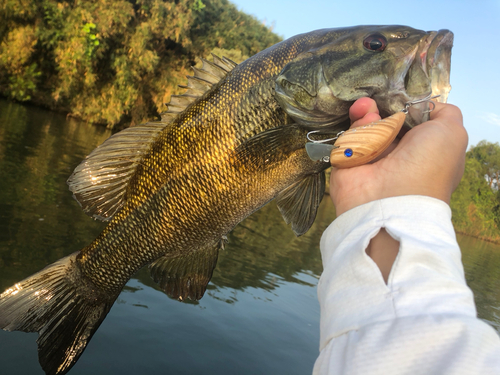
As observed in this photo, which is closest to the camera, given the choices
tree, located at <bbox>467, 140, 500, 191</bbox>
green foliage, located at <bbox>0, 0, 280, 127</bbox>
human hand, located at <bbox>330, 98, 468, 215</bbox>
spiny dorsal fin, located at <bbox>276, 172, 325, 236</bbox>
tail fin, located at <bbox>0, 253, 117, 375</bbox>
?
human hand, located at <bbox>330, 98, 468, 215</bbox>

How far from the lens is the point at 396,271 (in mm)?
808

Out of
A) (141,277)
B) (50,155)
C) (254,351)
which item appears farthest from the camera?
(50,155)

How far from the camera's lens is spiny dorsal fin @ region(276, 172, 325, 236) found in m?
1.89

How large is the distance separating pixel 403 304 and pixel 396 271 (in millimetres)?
80

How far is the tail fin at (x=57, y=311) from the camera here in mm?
1769

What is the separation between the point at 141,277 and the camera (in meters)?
4.66

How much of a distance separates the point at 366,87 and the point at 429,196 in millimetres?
673

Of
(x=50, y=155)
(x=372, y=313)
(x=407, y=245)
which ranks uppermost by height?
(x=407, y=245)

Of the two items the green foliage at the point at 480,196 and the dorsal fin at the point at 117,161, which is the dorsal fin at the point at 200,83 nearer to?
the dorsal fin at the point at 117,161

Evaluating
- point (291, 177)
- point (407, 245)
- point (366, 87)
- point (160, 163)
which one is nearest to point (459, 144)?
point (366, 87)

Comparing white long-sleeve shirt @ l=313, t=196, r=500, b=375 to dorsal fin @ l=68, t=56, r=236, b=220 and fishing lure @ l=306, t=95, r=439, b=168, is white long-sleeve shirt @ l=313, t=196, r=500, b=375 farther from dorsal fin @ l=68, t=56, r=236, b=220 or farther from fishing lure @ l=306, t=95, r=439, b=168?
dorsal fin @ l=68, t=56, r=236, b=220

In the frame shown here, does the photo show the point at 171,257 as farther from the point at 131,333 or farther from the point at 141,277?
the point at 141,277

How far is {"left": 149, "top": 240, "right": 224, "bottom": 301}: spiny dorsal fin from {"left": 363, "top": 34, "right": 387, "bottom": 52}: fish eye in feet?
3.98

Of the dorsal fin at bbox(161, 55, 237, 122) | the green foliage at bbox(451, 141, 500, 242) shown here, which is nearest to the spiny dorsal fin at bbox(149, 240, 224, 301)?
the dorsal fin at bbox(161, 55, 237, 122)
